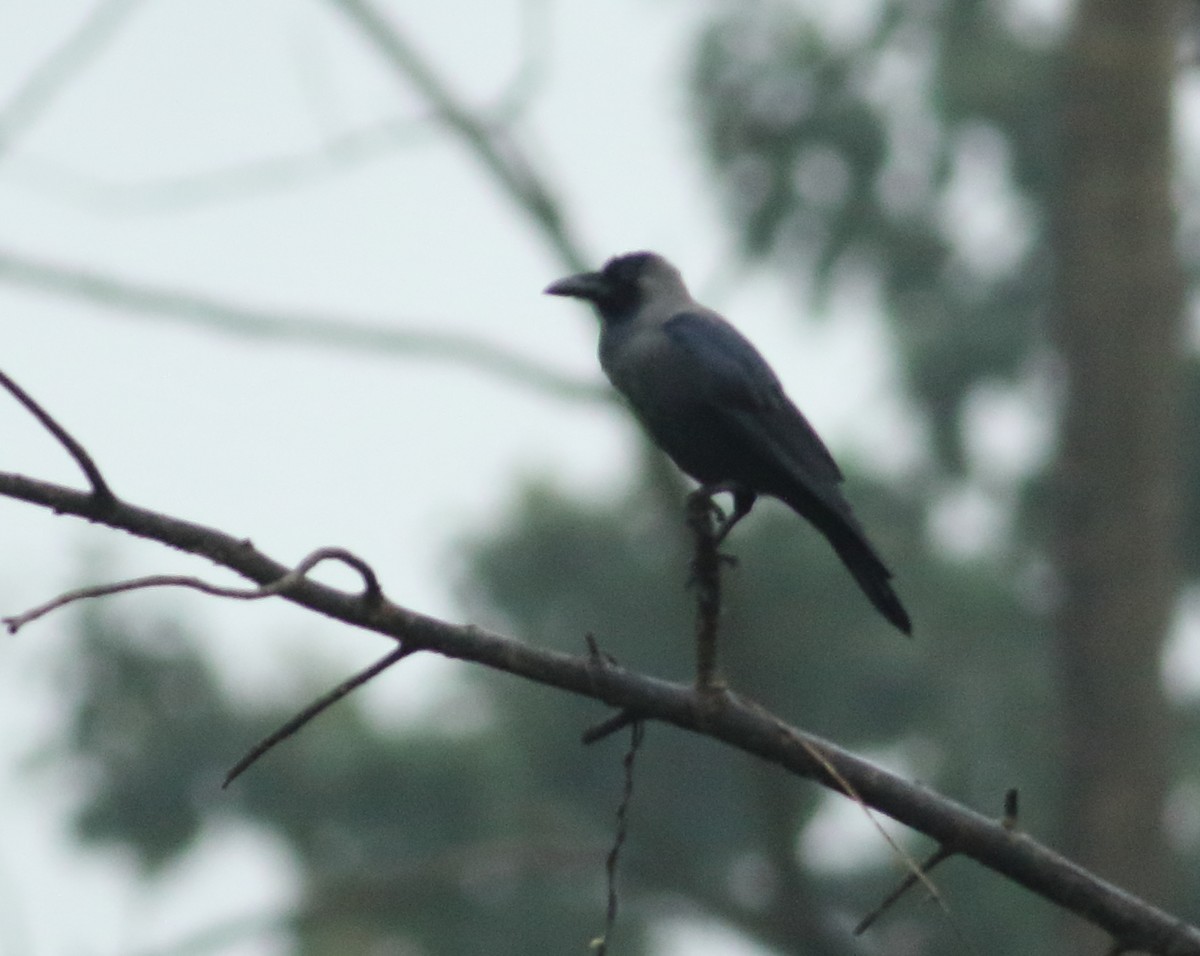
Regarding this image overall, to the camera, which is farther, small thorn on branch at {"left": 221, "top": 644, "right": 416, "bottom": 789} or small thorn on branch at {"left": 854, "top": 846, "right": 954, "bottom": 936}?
small thorn on branch at {"left": 854, "top": 846, "right": 954, "bottom": 936}

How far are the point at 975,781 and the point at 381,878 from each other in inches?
301

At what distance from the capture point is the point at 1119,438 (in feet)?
26.9

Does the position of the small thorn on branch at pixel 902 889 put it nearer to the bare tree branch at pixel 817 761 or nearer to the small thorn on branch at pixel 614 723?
the bare tree branch at pixel 817 761

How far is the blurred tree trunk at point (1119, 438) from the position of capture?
26.4 feet

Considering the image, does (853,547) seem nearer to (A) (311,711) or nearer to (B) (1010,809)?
(B) (1010,809)

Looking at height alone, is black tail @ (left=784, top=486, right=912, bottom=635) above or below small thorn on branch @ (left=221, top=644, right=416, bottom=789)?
above

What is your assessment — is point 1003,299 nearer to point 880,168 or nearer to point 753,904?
point 880,168

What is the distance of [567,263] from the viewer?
8.90 m

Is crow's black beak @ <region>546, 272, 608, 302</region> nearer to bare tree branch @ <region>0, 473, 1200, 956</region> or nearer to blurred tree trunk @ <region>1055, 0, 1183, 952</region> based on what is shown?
bare tree branch @ <region>0, 473, 1200, 956</region>

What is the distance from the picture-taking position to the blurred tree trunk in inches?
316

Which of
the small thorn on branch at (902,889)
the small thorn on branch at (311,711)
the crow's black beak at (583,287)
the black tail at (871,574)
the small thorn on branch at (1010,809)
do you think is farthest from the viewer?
the crow's black beak at (583,287)

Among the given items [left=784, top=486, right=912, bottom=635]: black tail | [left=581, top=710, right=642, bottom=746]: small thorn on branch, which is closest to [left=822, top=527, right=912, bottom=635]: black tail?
[left=784, top=486, right=912, bottom=635]: black tail

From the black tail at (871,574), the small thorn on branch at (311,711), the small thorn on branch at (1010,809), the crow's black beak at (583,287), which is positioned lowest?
the small thorn on branch at (311,711)

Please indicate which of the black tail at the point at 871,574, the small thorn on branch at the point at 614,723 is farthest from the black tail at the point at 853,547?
the small thorn on branch at the point at 614,723
